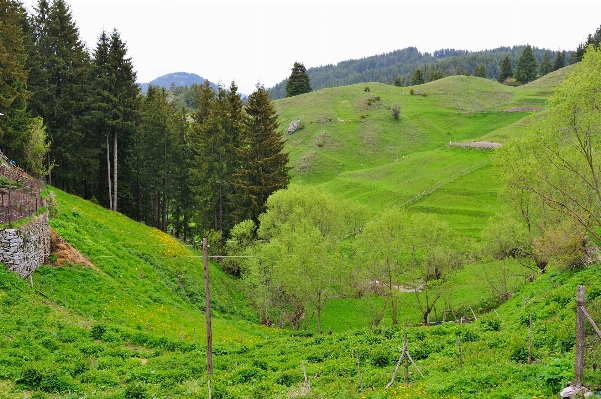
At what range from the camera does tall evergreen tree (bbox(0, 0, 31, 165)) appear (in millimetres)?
39219

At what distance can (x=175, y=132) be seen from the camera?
5512 centimetres

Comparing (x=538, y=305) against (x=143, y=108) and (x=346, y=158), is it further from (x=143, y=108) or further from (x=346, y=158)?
(x=346, y=158)

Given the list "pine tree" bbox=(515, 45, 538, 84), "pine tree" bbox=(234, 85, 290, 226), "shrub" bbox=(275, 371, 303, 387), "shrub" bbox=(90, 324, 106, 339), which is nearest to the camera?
"shrub" bbox=(275, 371, 303, 387)

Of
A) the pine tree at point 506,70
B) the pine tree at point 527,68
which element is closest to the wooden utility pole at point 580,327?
the pine tree at point 527,68

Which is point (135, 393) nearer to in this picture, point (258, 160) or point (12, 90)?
point (258, 160)

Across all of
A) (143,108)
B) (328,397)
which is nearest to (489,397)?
(328,397)

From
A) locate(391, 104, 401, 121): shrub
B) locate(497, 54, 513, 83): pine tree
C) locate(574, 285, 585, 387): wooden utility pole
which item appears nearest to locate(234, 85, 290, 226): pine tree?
locate(574, 285, 585, 387): wooden utility pole

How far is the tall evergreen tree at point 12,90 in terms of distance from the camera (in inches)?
1544

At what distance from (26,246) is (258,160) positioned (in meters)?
28.0

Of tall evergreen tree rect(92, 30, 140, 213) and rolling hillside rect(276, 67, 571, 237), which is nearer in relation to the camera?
tall evergreen tree rect(92, 30, 140, 213)

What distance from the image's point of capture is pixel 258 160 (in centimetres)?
4862

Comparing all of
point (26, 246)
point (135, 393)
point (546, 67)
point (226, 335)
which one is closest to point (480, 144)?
point (226, 335)

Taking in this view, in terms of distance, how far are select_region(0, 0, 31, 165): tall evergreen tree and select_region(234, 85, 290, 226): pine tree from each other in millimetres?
21942

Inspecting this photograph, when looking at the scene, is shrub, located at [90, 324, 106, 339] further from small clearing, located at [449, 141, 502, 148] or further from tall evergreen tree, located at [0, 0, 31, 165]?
small clearing, located at [449, 141, 502, 148]
